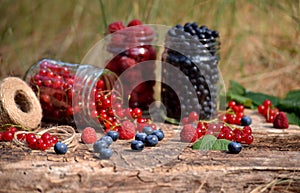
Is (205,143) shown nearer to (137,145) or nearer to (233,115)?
(137,145)

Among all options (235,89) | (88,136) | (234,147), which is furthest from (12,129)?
(235,89)

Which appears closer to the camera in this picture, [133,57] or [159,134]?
→ [159,134]

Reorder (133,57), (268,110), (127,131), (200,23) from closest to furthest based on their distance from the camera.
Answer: (127,131) < (133,57) < (268,110) < (200,23)

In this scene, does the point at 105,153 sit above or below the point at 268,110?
below

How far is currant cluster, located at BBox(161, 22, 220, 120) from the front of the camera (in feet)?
6.82

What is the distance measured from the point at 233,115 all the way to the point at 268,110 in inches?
7.1

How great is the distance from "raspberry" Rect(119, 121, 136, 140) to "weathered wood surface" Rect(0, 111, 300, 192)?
0.53ft

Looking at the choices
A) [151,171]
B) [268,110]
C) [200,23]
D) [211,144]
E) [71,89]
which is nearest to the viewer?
[151,171]

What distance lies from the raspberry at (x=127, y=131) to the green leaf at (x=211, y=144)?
0.88 feet

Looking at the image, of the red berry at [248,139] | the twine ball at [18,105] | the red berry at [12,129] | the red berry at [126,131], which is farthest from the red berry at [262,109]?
the red berry at [12,129]

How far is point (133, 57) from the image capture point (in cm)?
213

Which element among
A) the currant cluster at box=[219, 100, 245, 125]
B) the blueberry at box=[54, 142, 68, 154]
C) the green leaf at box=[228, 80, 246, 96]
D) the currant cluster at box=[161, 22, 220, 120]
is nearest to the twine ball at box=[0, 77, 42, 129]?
the blueberry at box=[54, 142, 68, 154]

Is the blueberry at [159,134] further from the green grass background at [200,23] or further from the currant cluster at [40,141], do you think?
the green grass background at [200,23]

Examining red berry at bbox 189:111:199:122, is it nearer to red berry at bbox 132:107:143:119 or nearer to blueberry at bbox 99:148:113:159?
red berry at bbox 132:107:143:119
